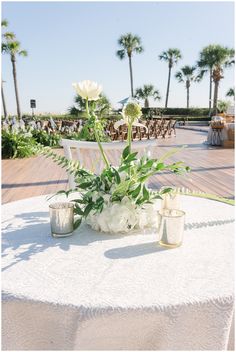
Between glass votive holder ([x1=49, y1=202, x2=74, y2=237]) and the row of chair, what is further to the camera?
the row of chair

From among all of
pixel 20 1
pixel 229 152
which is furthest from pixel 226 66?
pixel 20 1

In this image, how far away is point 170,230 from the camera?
939 mm

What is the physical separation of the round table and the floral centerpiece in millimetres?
92

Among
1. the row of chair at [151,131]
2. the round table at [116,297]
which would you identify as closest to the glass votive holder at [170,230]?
the round table at [116,297]

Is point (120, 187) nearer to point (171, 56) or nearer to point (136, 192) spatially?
point (136, 192)

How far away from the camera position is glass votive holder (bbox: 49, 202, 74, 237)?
1002 millimetres

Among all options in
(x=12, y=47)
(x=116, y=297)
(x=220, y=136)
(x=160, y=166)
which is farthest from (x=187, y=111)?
(x=116, y=297)

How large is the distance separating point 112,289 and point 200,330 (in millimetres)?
214

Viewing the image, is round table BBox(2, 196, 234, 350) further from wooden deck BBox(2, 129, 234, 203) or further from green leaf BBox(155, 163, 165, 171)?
wooden deck BBox(2, 129, 234, 203)

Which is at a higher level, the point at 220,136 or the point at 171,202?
the point at 171,202

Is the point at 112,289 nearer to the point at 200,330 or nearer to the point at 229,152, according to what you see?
the point at 200,330

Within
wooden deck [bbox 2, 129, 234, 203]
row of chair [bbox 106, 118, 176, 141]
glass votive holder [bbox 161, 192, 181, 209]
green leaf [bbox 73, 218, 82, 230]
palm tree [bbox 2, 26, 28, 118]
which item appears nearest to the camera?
green leaf [bbox 73, 218, 82, 230]

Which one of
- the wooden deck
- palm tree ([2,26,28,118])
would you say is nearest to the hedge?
palm tree ([2,26,28,118])

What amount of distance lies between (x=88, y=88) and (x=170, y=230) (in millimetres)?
496
